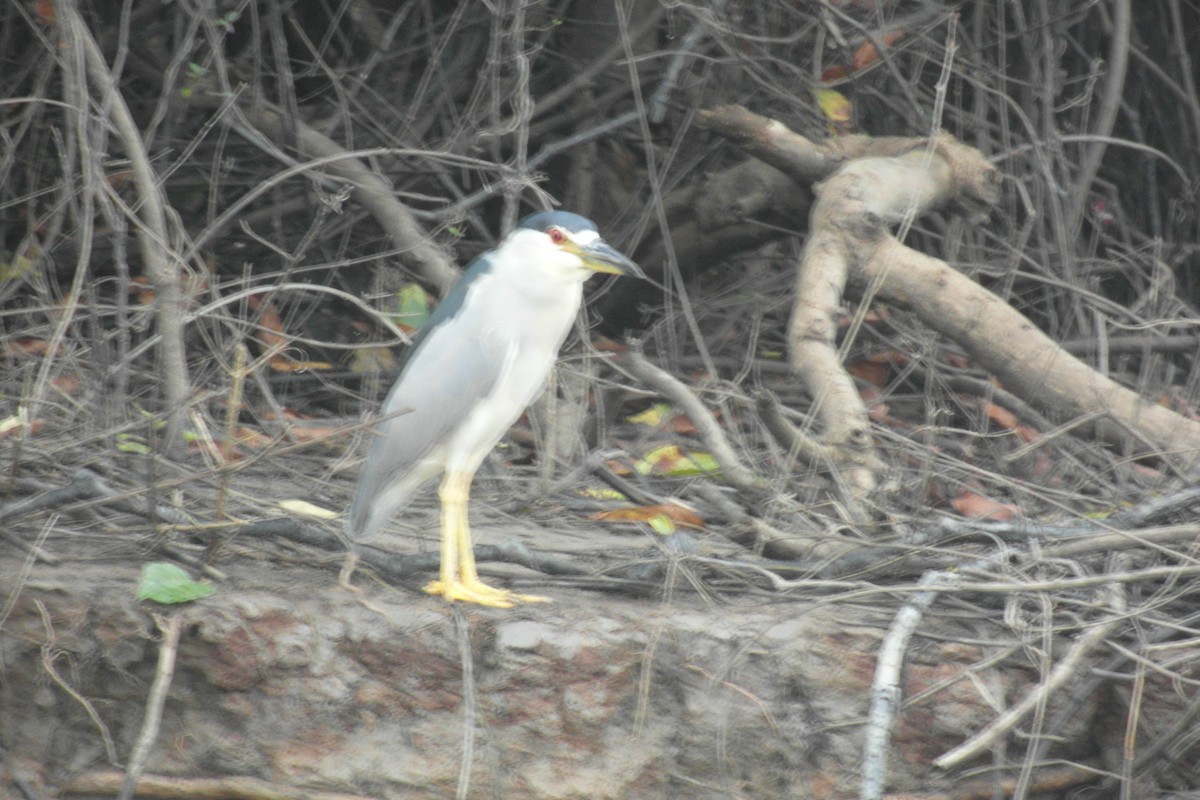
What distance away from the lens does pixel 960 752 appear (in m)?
2.57

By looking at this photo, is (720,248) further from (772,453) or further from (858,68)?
(772,453)

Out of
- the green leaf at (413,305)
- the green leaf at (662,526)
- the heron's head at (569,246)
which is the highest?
the heron's head at (569,246)

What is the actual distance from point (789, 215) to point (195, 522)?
2.57 meters

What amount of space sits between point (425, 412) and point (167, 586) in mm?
650

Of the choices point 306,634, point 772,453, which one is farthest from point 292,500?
point 772,453

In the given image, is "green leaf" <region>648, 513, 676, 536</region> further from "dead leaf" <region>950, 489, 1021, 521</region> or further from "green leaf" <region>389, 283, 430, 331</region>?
"green leaf" <region>389, 283, 430, 331</region>

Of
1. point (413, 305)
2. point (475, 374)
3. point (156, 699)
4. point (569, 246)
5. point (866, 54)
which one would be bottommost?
point (156, 699)

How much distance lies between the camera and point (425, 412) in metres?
3.02

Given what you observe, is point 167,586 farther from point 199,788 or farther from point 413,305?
point 413,305

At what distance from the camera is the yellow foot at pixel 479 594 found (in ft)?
9.53

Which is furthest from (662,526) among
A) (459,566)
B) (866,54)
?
(866,54)

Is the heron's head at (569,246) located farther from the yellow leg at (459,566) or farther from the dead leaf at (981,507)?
the dead leaf at (981,507)

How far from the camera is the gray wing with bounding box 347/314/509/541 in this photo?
9.77ft

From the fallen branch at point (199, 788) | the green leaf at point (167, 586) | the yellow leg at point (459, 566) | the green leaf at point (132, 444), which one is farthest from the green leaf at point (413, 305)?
the fallen branch at point (199, 788)
